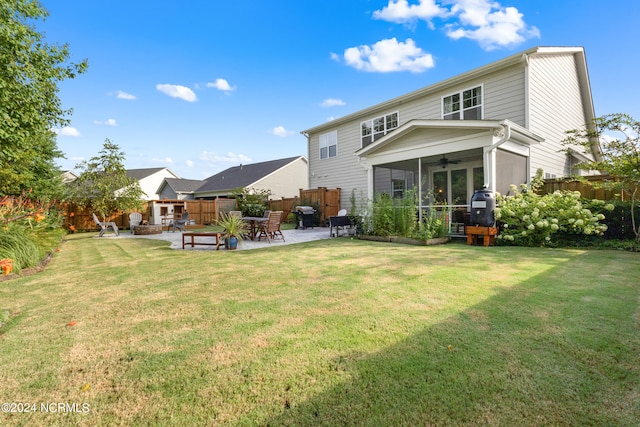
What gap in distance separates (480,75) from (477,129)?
3758mm

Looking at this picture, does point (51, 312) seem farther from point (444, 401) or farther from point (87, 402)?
point (444, 401)

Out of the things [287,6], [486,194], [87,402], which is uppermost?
[287,6]

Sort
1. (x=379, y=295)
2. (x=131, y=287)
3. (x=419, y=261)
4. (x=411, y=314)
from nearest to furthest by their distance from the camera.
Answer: (x=411, y=314)
(x=379, y=295)
(x=131, y=287)
(x=419, y=261)

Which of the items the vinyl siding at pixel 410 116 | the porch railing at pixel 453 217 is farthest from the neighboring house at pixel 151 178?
the porch railing at pixel 453 217

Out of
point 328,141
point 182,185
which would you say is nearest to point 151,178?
point 182,185

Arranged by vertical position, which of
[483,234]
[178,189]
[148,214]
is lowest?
[483,234]

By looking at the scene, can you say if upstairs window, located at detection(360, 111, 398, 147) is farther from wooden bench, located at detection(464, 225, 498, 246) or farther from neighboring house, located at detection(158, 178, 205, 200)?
neighboring house, located at detection(158, 178, 205, 200)

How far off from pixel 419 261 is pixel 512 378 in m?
3.66

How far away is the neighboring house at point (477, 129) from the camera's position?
8250mm

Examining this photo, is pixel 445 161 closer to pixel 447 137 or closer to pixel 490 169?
pixel 447 137

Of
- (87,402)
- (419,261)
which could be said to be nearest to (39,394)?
(87,402)

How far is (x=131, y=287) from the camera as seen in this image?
4094 millimetres

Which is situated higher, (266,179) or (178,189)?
(266,179)

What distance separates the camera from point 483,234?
7523 millimetres
